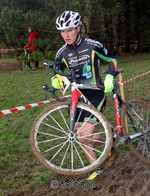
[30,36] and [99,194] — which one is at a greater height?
[30,36]

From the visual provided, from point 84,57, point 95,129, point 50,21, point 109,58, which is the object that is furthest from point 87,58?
point 50,21

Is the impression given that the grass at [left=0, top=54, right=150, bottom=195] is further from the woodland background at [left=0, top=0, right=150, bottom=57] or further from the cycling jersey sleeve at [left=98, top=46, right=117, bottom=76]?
the woodland background at [left=0, top=0, right=150, bottom=57]

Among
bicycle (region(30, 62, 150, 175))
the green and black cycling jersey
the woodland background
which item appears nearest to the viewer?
bicycle (region(30, 62, 150, 175))

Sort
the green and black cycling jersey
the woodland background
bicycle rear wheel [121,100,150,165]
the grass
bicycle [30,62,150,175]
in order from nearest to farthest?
→ bicycle [30,62,150,175]
the green and black cycling jersey
bicycle rear wheel [121,100,150,165]
the grass
the woodland background

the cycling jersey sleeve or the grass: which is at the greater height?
the cycling jersey sleeve

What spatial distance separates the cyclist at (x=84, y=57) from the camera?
352cm

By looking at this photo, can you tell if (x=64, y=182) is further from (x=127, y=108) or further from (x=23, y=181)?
(x=127, y=108)

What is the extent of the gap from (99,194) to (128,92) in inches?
244

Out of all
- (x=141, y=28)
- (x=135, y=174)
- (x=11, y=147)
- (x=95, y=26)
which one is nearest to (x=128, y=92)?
(x=11, y=147)

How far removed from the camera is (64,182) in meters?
3.97

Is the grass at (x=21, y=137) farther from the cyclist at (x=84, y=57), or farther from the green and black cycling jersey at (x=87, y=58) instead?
the green and black cycling jersey at (x=87, y=58)

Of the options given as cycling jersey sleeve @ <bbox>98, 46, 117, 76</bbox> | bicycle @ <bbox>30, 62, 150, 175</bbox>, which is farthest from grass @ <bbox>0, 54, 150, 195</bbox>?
cycling jersey sleeve @ <bbox>98, 46, 117, 76</bbox>

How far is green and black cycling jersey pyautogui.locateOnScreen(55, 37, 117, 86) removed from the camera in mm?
3654

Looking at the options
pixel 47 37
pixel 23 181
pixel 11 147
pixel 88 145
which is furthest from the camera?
pixel 47 37
